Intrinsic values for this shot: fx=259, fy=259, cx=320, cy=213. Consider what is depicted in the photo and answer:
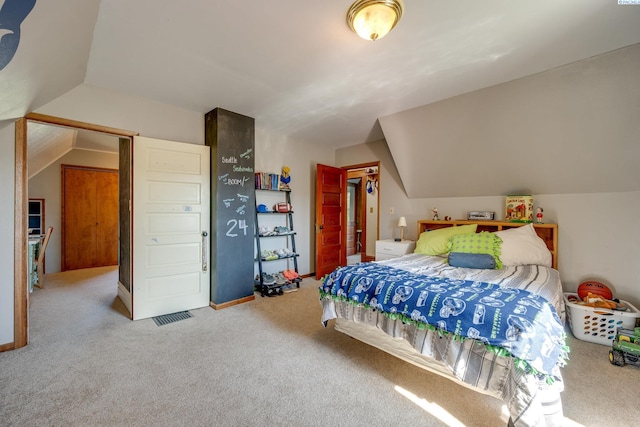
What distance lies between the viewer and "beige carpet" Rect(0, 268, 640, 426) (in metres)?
1.51

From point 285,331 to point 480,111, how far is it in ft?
10.2

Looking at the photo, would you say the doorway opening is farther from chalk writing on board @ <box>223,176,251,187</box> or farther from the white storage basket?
the white storage basket

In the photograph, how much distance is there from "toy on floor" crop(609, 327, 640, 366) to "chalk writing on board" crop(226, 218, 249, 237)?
3701 mm

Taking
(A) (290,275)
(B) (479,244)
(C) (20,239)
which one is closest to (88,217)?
(C) (20,239)

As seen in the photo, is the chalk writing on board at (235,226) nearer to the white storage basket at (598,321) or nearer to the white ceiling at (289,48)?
the white ceiling at (289,48)

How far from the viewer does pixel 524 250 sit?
9.02 feet

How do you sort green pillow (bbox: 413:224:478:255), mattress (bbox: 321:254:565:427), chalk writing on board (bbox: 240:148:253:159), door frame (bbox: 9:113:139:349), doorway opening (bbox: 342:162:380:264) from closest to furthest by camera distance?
1. mattress (bbox: 321:254:565:427)
2. door frame (bbox: 9:113:139:349)
3. green pillow (bbox: 413:224:478:255)
4. chalk writing on board (bbox: 240:148:253:159)
5. doorway opening (bbox: 342:162:380:264)

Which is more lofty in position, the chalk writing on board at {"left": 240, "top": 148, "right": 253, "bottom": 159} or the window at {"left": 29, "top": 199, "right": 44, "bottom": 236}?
the chalk writing on board at {"left": 240, "top": 148, "right": 253, "bottom": 159}

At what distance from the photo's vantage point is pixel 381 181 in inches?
178

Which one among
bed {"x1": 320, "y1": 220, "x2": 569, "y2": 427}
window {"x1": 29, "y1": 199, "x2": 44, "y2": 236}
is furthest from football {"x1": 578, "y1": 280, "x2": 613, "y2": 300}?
window {"x1": 29, "y1": 199, "x2": 44, "y2": 236}

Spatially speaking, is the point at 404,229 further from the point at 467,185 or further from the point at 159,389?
the point at 159,389

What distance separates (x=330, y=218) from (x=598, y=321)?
346cm

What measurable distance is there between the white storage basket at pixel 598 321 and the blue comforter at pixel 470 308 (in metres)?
1.26

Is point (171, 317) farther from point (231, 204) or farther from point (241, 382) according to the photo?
point (241, 382)
